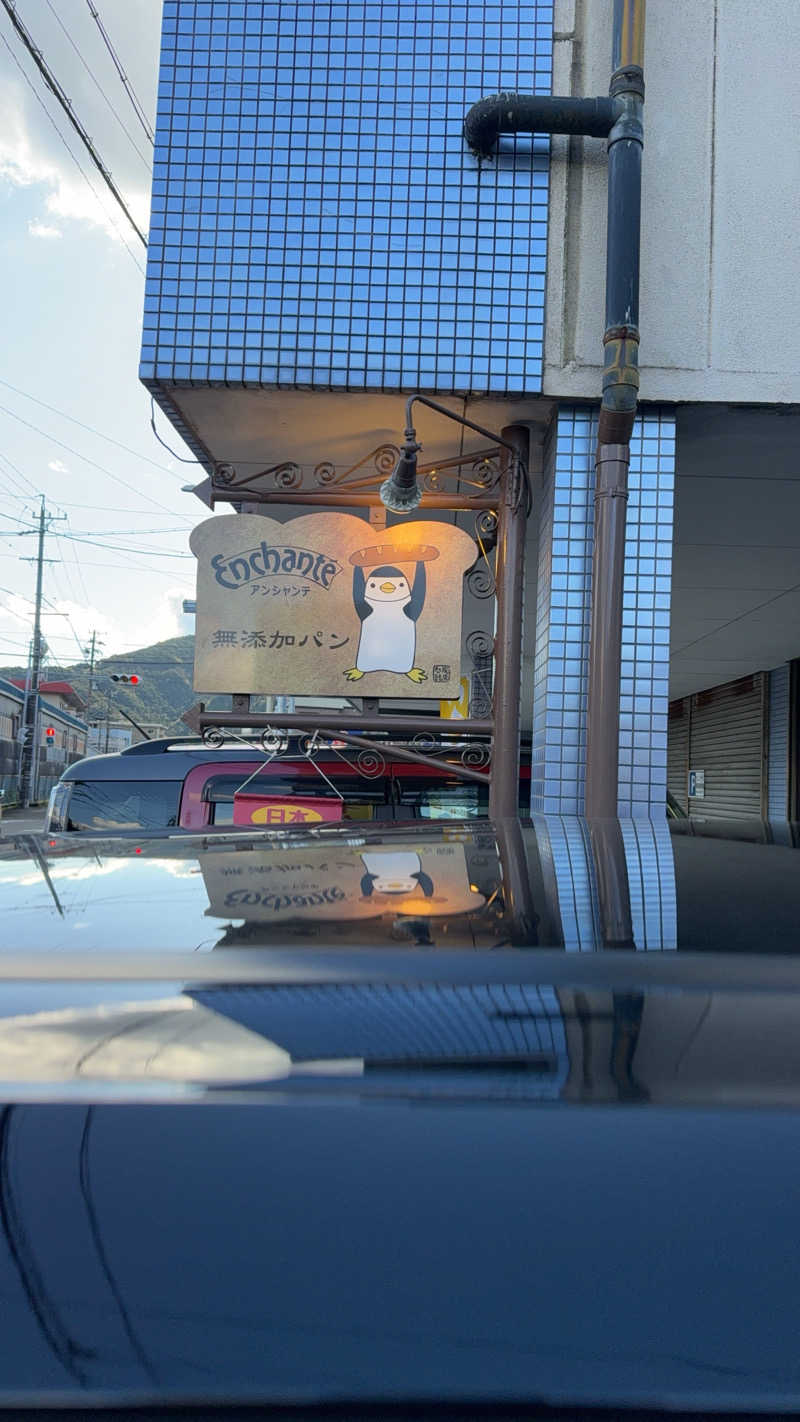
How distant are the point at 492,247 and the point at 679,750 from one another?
14.4 metres

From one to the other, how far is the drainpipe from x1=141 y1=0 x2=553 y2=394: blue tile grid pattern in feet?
0.83

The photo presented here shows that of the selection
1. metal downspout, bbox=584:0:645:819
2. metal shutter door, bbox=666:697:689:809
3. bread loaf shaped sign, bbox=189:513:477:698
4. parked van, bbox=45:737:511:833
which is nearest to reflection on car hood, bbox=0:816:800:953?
metal downspout, bbox=584:0:645:819

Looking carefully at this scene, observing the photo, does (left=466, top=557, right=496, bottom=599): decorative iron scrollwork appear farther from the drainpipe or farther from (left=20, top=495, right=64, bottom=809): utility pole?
(left=20, top=495, right=64, bottom=809): utility pole

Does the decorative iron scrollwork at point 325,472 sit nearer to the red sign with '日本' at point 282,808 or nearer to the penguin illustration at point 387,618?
the penguin illustration at point 387,618

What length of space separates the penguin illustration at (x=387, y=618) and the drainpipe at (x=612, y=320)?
1120 millimetres

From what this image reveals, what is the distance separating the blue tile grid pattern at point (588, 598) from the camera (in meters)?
5.04

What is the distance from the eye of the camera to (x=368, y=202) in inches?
205

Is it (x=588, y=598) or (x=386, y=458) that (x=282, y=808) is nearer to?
(x=386, y=458)

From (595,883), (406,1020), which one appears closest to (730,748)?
(595,883)

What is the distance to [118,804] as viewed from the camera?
706 cm

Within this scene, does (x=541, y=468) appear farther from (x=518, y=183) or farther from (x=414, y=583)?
(x=518, y=183)

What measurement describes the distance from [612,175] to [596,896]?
4.58 m

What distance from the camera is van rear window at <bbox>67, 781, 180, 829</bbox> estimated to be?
275 inches

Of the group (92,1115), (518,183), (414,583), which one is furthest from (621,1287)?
(518,183)
